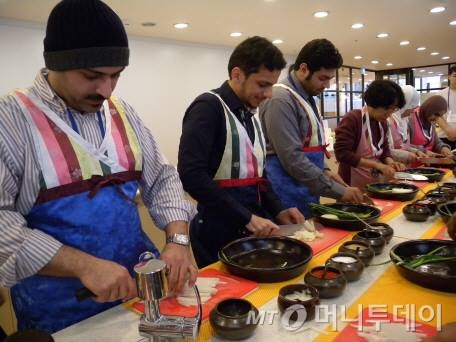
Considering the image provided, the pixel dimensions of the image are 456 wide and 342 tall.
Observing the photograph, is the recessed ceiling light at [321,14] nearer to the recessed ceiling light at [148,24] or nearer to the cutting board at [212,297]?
the recessed ceiling light at [148,24]

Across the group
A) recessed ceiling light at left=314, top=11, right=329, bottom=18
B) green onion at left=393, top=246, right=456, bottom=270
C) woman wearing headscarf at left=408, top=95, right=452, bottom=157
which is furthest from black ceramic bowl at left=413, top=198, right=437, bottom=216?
recessed ceiling light at left=314, top=11, right=329, bottom=18

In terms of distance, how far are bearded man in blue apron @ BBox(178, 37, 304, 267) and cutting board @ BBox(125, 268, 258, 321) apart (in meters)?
0.33

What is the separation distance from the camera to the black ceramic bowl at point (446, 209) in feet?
5.77

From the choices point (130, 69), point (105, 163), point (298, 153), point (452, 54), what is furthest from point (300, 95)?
point (452, 54)

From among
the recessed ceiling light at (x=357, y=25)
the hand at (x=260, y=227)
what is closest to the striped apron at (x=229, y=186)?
the hand at (x=260, y=227)

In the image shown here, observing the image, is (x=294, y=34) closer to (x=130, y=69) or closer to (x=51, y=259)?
(x=130, y=69)

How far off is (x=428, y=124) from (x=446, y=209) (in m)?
2.78

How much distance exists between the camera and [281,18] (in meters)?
5.46

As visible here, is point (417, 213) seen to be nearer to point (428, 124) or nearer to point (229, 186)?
point (229, 186)

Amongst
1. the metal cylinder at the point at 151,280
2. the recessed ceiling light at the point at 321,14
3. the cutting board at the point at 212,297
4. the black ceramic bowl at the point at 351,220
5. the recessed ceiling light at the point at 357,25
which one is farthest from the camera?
the recessed ceiling light at the point at 357,25

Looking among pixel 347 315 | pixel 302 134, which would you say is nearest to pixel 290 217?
pixel 302 134

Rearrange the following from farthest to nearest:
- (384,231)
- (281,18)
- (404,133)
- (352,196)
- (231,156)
Result: (281,18), (404,133), (352,196), (231,156), (384,231)

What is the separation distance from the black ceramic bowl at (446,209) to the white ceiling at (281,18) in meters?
3.41

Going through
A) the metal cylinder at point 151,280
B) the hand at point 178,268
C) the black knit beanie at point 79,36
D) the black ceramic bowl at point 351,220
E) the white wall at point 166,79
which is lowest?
the black ceramic bowl at point 351,220
